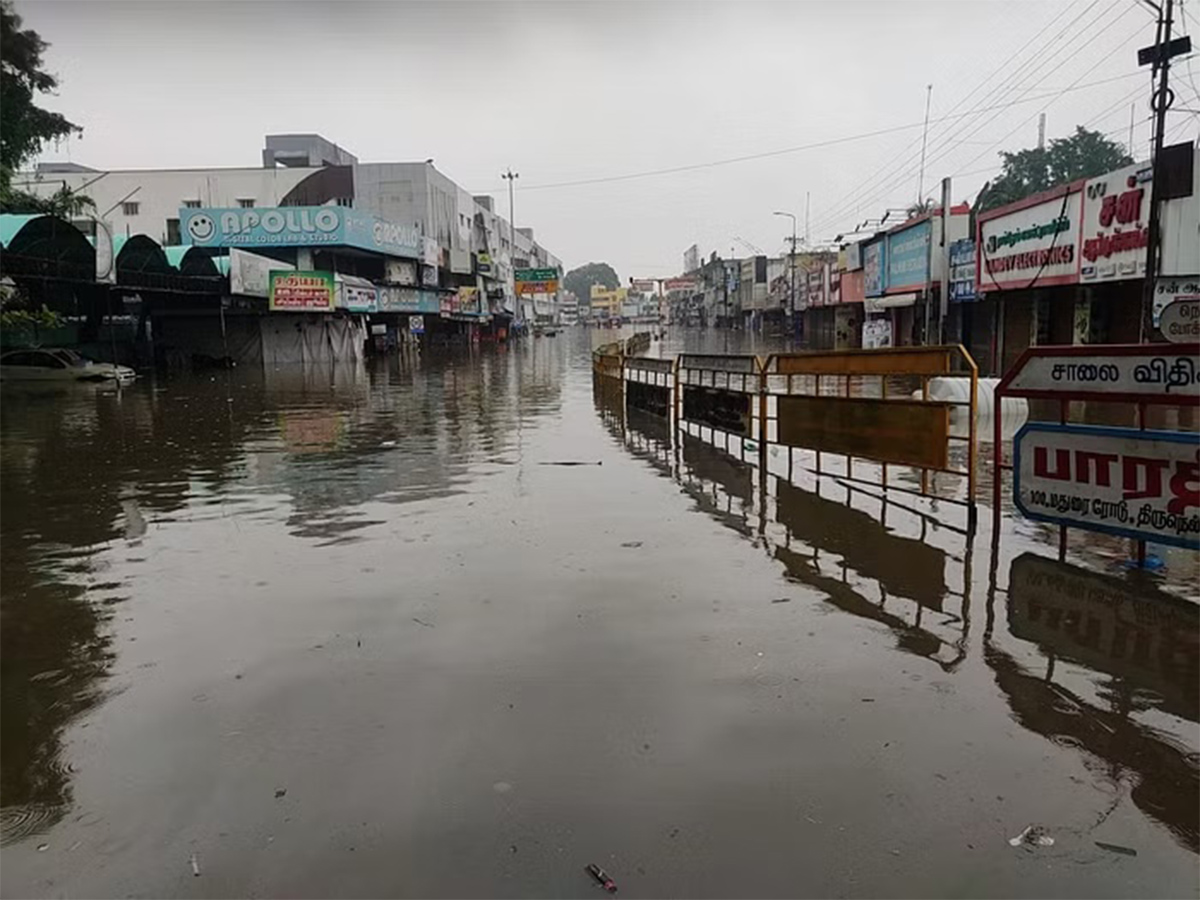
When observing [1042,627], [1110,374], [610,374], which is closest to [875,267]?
[610,374]

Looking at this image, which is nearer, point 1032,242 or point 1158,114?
point 1158,114

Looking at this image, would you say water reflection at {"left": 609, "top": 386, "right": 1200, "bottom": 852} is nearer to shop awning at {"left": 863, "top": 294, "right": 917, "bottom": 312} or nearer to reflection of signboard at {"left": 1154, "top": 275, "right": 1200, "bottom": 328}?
reflection of signboard at {"left": 1154, "top": 275, "right": 1200, "bottom": 328}

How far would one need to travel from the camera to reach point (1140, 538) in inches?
227

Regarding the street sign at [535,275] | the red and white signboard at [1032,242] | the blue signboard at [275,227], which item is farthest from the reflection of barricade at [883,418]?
the street sign at [535,275]

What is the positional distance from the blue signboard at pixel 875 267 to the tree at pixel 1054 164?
1934 centimetres

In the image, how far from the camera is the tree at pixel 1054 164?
55500 millimetres

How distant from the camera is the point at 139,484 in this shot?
1084 centimetres

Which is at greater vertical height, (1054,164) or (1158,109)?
(1054,164)

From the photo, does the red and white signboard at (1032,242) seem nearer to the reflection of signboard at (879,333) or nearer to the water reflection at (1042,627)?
the reflection of signboard at (879,333)

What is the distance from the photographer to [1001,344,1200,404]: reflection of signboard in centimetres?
538

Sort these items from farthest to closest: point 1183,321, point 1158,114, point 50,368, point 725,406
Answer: point 50,368, point 1158,114, point 725,406, point 1183,321

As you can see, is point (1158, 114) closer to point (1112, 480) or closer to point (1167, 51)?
point (1167, 51)

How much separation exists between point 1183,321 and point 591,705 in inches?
177

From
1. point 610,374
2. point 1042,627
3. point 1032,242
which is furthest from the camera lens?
point 1032,242
